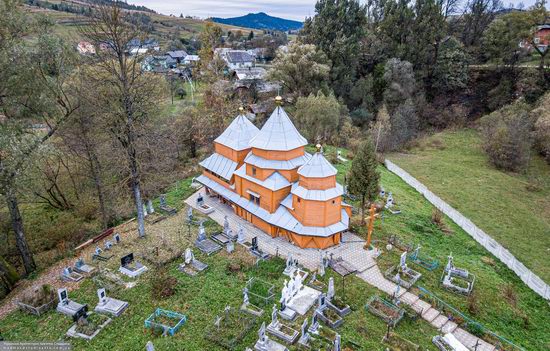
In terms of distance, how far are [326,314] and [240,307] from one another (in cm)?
423

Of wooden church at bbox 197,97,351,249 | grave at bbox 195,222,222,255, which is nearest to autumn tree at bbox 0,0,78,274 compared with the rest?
grave at bbox 195,222,222,255

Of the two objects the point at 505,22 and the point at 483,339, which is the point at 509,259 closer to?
the point at 483,339

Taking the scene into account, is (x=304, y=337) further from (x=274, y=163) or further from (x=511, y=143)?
(x=511, y=143)

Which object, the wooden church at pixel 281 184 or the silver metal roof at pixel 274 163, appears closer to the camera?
the wooden church at pixel 281 184

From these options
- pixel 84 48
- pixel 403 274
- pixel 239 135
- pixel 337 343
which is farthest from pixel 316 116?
pixel 337 343

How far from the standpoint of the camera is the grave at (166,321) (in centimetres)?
1570

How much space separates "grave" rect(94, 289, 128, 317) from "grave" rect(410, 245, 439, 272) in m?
16.6

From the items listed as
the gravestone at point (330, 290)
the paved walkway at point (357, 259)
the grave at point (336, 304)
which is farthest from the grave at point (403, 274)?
the gravestone at point (330, 290)

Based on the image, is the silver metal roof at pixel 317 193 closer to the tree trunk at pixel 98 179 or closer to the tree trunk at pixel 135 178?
the tree trunk at pixel 135 178

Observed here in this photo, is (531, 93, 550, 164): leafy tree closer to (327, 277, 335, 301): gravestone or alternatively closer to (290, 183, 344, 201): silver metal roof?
(290, 183, 344, 201): silver metal roof

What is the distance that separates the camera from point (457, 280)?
19.8m

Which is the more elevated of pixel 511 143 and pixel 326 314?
pixel 511 143

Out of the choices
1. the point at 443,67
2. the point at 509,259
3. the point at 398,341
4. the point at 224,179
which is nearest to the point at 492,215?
the point at 509,259

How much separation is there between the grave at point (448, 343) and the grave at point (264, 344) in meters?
6.84
